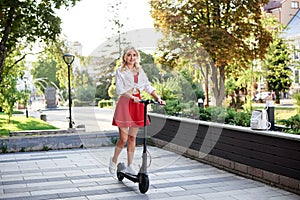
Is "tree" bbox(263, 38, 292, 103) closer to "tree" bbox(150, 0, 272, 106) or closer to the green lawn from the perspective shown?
"tree" bbox(150, 0, 272, 106)

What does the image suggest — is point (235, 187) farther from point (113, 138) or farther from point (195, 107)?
point (113, 138)

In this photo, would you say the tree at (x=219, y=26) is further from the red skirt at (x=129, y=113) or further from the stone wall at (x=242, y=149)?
the red skirt at (x=129, y=113)

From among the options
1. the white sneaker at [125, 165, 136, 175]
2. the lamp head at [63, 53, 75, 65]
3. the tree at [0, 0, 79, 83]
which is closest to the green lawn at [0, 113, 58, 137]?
the lamp head at [63, 53, 75, 65]

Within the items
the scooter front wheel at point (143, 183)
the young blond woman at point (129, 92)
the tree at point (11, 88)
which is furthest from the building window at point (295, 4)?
the scooter front wheel at point (143, 183)

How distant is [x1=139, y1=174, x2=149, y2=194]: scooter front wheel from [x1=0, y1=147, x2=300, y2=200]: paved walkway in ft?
0.16

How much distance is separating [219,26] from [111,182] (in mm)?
8211

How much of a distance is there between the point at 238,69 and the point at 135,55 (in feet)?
29.4

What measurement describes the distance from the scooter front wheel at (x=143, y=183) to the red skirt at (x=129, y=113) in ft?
1.70

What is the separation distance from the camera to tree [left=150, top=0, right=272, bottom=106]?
36.4 feet

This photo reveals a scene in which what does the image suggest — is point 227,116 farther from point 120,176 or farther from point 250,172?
point 120,176

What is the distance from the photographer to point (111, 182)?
13.6 ft

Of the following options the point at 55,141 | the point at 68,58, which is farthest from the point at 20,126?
the point at 55,141

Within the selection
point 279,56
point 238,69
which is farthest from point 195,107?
point 279,56

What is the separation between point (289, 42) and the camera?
50.0 ft
